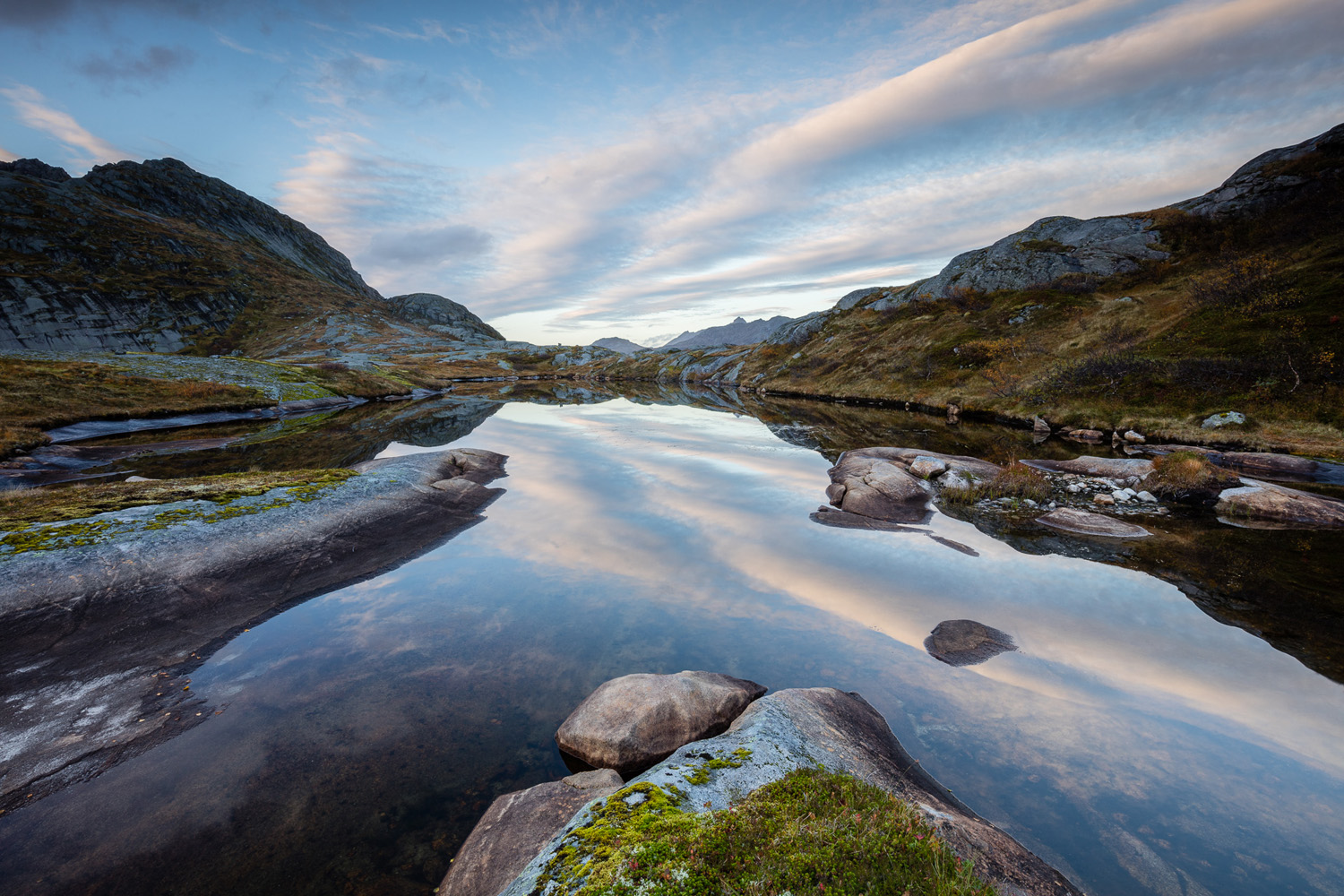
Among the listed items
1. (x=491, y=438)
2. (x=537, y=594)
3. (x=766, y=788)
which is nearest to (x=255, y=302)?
(x=491, y=438)

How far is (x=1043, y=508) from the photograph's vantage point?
26094 mm

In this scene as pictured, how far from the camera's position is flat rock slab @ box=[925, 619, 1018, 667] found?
551 inches

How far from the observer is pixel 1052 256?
92.0 meters

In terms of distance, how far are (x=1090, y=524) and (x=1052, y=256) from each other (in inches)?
3789

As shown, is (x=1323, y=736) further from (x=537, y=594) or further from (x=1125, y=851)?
(x=537, y=594)

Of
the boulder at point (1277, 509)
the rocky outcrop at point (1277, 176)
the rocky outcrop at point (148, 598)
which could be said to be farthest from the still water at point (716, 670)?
the rocky outcrop at point (1277, 176)

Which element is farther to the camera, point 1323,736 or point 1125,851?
point 1323,736

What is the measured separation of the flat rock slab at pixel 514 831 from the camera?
7398mm

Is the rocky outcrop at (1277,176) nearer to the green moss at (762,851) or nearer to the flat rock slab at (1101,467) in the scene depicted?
the flat rock slab at (1101,467)

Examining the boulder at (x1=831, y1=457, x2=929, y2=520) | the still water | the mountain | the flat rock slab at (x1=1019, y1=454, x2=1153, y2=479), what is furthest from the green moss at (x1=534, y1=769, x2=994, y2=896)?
the mountain

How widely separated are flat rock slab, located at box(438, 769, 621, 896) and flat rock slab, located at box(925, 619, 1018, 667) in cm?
1062

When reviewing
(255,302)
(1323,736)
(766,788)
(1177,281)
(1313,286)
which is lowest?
(1323,736)

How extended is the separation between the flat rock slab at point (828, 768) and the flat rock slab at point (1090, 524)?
19.6m

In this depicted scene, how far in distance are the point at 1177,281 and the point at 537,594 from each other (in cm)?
9641
